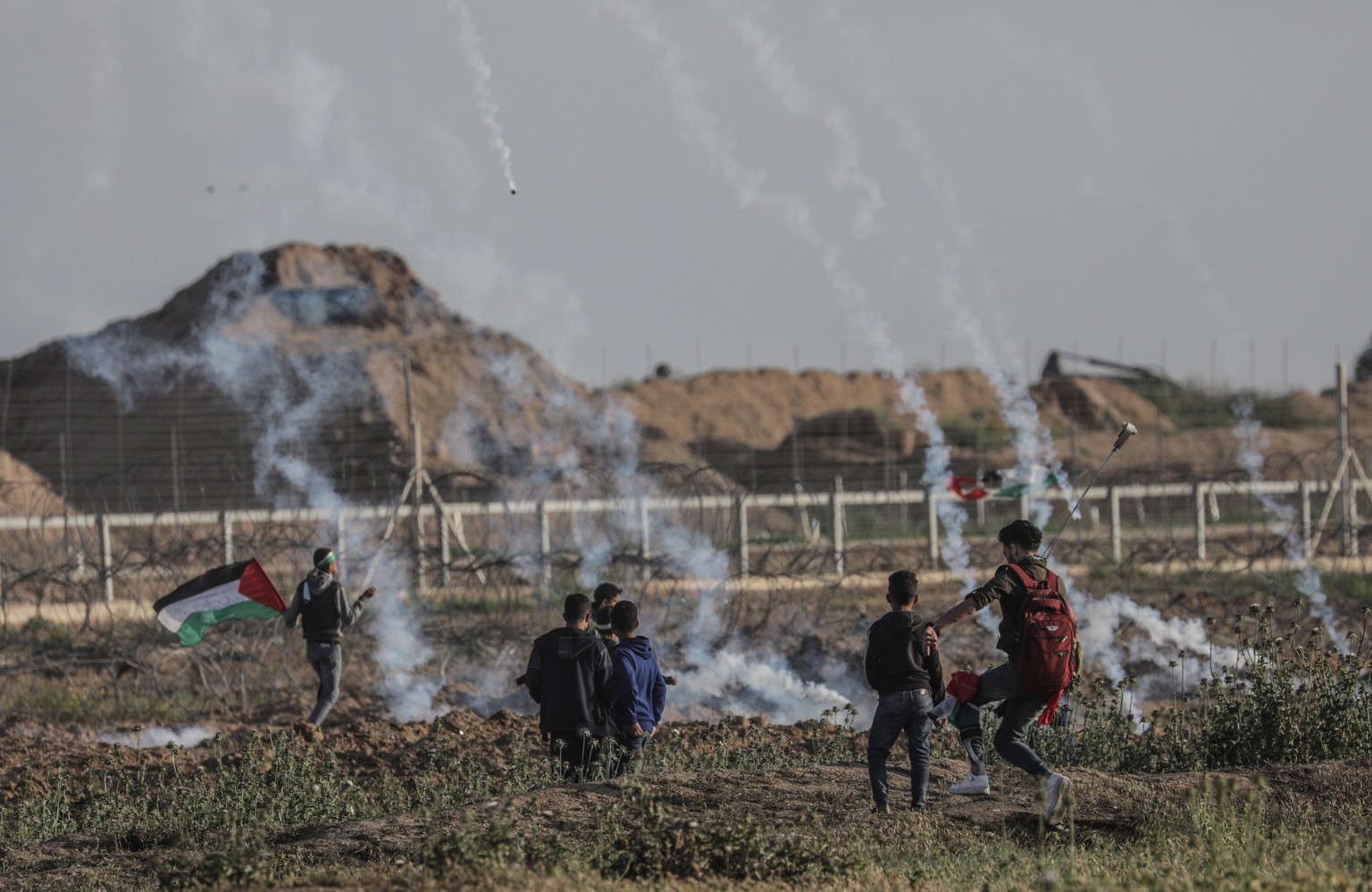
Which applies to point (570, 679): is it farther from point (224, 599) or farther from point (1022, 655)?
point (224, 599)

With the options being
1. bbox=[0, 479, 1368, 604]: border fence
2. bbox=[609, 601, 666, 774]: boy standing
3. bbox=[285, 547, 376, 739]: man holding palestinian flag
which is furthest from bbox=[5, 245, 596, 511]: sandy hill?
bbox=[609, 601, 666, 774]: boy standing

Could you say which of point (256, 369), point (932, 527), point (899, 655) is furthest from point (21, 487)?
point (899, 655)

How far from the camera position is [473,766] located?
349 inches

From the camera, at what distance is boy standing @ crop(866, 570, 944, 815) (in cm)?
751

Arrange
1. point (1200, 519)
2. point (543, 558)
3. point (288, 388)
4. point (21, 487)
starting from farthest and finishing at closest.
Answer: point (288, 388)
point (21, 487)
point (1200, 519)
point (543, 558)

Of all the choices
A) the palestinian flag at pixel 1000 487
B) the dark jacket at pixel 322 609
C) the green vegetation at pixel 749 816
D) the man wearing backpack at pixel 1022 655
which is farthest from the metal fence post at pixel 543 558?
the man wearing backpack at pixel 1022 655

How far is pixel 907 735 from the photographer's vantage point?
755cm

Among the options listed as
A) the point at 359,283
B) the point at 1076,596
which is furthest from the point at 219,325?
the point at 1076,596

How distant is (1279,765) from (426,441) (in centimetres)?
2581

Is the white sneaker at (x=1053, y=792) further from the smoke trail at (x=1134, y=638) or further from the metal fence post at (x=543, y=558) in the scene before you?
the metal fence post at (x=543, y=558)

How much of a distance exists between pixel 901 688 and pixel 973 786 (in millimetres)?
638

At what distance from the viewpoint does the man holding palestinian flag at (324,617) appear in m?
11.6

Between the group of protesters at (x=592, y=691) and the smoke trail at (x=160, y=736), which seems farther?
the smoke trail at (x=160, y=736)

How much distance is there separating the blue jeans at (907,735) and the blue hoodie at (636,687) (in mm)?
1441
